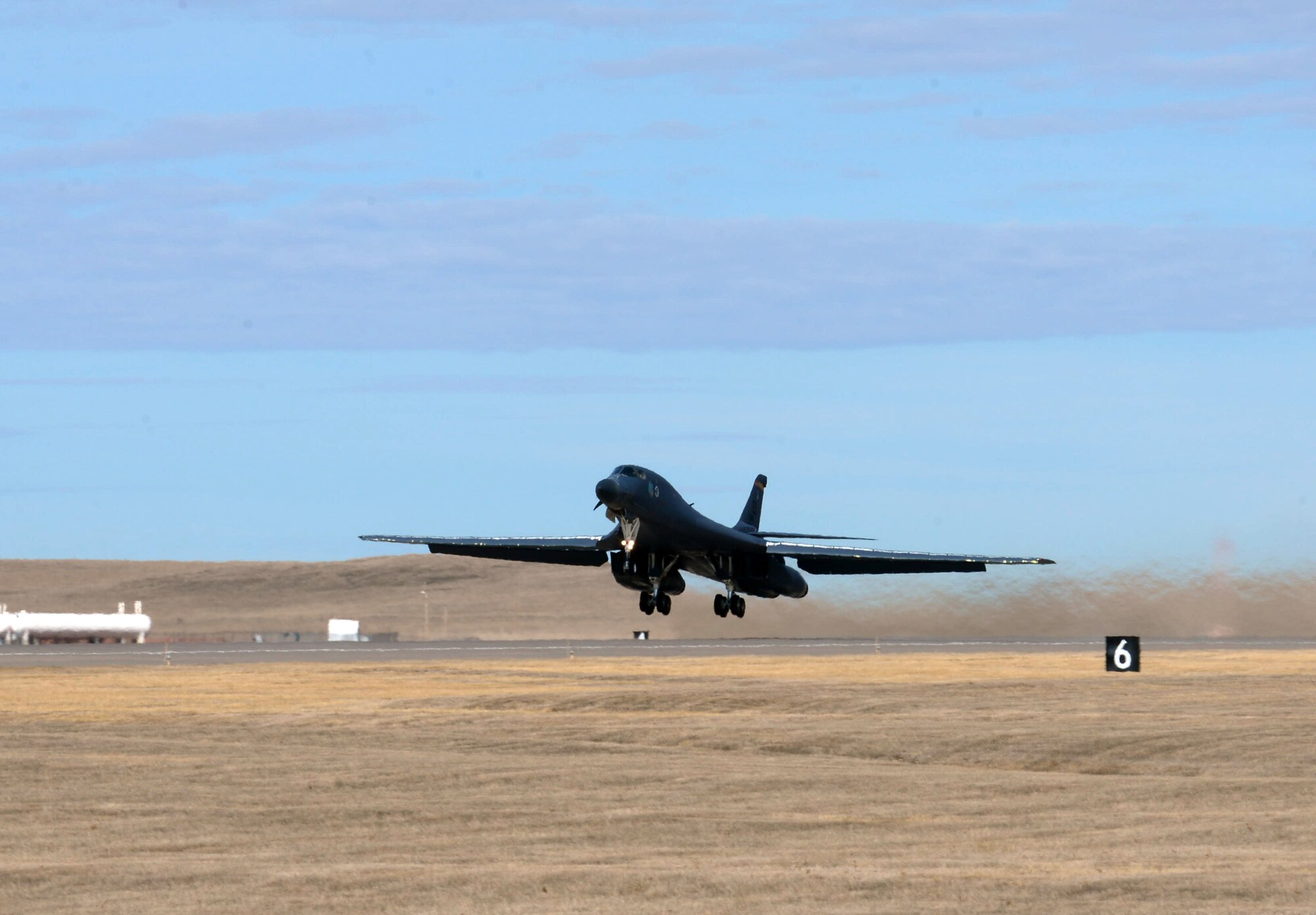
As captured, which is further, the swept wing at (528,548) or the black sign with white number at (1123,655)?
the swept wing at (528,548)

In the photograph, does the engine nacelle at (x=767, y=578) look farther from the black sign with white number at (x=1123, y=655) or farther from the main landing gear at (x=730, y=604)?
the black sign with white number at (x=1123, y=655)

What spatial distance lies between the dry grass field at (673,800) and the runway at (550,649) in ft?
78.9

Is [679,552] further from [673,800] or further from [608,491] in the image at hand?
[673,800]

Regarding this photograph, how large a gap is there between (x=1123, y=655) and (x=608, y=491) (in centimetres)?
1628

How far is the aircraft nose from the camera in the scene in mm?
56188

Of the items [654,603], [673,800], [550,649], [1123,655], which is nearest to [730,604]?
[654,603]

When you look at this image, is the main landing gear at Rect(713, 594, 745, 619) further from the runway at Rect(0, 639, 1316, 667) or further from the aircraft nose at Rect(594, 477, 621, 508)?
the aircraft nose at Rect(594, 477, 621, 508)

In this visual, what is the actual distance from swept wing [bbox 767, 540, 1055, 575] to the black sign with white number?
11.8 meters

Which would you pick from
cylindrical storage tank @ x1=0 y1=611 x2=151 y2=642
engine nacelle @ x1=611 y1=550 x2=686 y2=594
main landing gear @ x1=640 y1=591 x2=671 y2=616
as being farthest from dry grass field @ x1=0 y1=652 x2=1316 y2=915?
cylindrical storage tank @ x1=0 y1=611 x2=151 y2=642

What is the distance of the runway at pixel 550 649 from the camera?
2687 inches

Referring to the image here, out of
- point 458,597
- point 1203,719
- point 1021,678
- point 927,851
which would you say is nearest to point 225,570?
point 458,597

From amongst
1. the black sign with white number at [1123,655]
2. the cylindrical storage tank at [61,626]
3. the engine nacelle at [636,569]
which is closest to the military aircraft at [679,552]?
the engine nacelle at [636,569]

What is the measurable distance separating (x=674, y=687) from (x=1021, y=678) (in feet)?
35.1

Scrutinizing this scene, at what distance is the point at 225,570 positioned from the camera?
199250 millimetres
